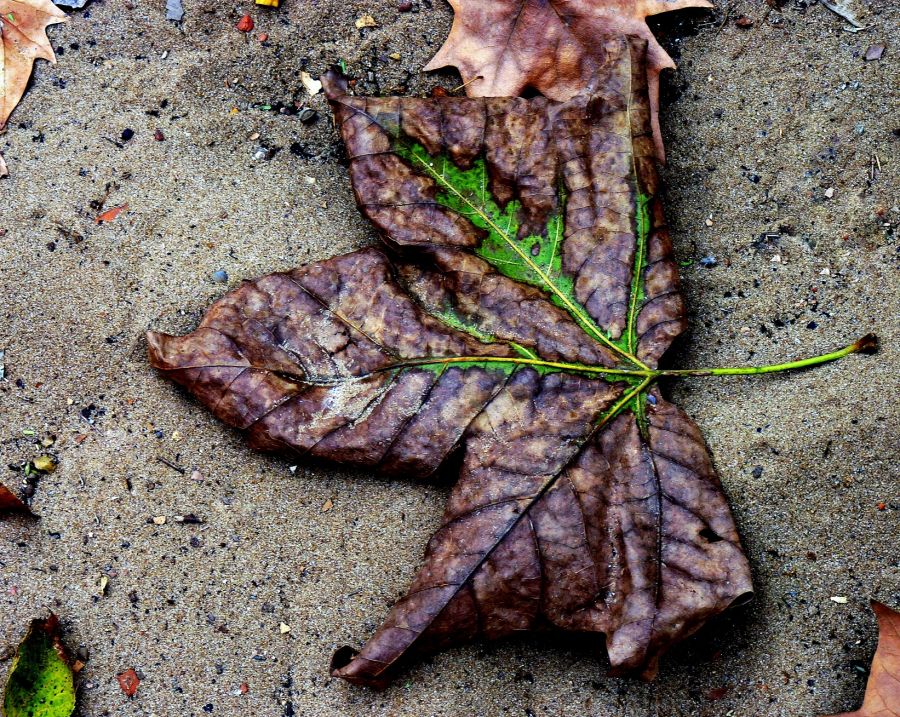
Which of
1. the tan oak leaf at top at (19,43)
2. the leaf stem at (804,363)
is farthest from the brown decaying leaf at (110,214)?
the leaf stem at (804,363)

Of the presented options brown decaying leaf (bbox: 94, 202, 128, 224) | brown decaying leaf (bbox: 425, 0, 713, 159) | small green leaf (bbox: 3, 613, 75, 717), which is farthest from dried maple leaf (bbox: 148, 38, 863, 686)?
small green leaf (bbox: 3, 613, 75, 717)

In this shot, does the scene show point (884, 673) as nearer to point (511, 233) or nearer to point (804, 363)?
point (804, 363)

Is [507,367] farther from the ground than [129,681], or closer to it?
farther from the ground

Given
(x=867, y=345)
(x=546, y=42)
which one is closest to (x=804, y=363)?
(x=867, y=345)

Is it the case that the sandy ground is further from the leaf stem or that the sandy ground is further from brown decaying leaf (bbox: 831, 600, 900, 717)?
brown decaying leaf (bbox: 831, 600, 900, 717)

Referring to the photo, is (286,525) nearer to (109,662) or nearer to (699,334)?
(109,662)
